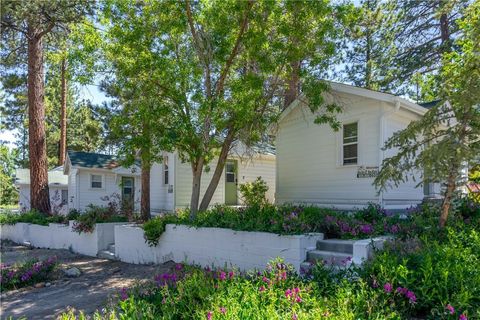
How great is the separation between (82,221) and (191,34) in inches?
246

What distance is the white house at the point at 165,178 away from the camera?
605 inches

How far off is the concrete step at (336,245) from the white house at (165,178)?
6.37m

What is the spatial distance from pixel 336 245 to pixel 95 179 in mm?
17638

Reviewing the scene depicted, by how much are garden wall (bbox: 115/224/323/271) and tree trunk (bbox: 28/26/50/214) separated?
22.7 ft

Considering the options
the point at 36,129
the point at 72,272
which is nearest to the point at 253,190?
the point at 72,272

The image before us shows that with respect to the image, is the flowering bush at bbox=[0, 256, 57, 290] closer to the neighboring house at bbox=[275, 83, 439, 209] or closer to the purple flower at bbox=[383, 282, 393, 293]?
the purple flower at bbox=[383, 282, 393, 293]

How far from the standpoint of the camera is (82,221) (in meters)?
11.1

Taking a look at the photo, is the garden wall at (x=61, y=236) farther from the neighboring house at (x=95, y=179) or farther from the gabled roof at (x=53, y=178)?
the gabled roof at (x=53, y=178)

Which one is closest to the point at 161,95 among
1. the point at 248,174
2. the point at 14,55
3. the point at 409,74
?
the point at 248,174

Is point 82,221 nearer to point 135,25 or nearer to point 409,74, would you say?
point 135,25

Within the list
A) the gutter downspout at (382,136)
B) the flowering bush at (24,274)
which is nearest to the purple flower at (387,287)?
the gutter downspout at (382,136)

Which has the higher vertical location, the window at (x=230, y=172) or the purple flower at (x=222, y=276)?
the window at (x=230, y=172)

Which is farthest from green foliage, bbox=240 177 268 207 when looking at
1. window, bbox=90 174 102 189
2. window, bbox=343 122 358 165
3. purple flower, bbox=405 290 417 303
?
purple flower, bbox=405 290 417 303

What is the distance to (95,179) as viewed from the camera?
21.0 m
